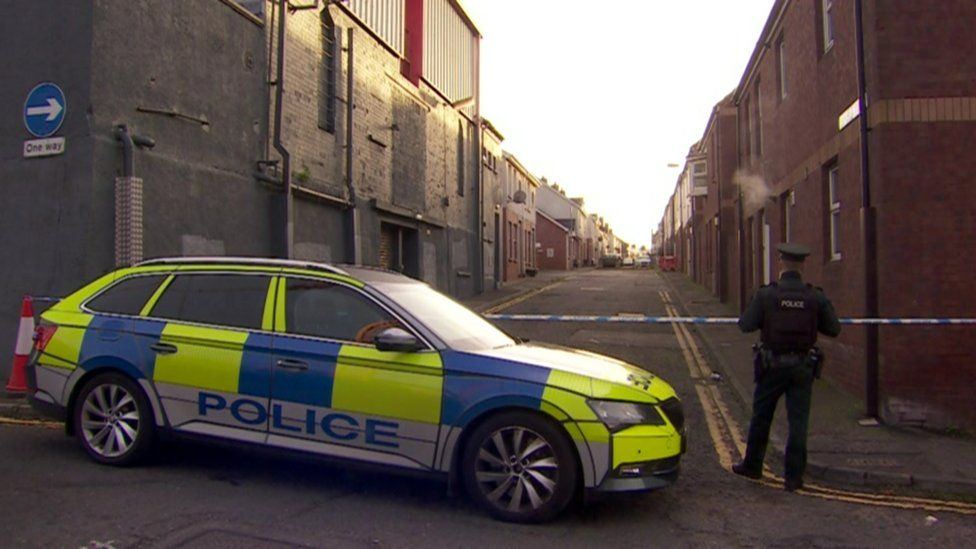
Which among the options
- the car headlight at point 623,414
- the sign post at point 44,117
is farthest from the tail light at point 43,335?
the car headlight at point 623,414

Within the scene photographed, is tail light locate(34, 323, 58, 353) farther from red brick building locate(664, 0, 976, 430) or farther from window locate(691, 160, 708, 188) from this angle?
window locate(691, 160, 708, 188)

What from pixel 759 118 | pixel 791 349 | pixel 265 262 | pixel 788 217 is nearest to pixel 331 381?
pixel 265 262

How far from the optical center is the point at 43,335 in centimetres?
594

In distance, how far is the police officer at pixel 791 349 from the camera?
5.61 metres

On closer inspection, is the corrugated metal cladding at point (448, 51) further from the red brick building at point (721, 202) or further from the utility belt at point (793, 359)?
the utility belt at point (793, 359)

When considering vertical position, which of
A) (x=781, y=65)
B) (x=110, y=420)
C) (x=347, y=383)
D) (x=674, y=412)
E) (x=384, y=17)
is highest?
(x=384, y=17)

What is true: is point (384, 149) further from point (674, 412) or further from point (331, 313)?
point (674, 412)

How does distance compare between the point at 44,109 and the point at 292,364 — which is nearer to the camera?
the point at 292,364

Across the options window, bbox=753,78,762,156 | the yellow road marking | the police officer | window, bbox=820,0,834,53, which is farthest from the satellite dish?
the police officer

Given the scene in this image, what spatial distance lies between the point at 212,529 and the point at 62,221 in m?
6.31

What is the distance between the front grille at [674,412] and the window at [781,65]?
33.7 feet

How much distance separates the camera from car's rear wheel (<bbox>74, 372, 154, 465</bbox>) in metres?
5.41

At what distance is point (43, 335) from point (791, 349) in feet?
19.4

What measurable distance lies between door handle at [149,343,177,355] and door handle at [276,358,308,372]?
915 mm
